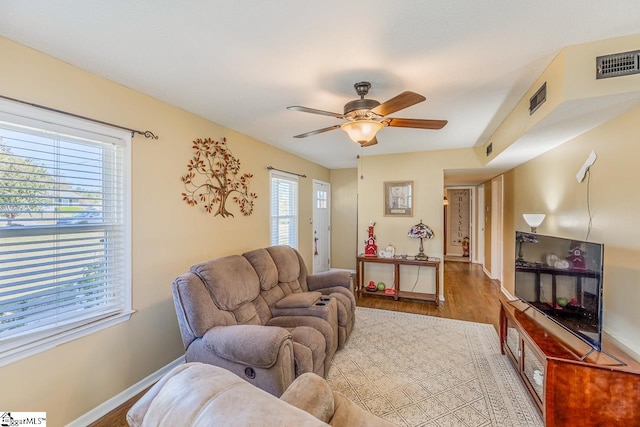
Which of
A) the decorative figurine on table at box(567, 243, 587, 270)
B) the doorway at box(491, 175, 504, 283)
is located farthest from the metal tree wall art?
the doorway at box(491, 175, 504, 283)

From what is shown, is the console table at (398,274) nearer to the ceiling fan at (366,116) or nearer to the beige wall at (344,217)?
the beige wall at (344,217)

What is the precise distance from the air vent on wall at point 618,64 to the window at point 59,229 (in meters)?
3.18

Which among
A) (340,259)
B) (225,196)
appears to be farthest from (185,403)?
(340,259)

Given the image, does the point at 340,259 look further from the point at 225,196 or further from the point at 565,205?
the point at 565,205

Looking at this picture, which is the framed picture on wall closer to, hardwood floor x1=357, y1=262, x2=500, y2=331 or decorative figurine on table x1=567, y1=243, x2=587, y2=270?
hardwood floor x1=357, y1=262, x2=500, y2=331

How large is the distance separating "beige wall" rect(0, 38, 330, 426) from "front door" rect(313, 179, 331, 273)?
2.39 meters

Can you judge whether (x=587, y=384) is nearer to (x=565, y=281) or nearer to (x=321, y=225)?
(x=565, y=281)

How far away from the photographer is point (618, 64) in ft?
5.07

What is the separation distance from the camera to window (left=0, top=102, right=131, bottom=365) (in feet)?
5.18

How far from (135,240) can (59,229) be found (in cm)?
48

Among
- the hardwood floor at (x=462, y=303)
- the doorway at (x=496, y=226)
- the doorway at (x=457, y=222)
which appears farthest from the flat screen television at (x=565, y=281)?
the doorway at (x=457, y=222)

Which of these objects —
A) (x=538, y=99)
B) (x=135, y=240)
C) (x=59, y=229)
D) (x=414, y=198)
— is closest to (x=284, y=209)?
(x=414, y=198)

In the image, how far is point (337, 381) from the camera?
7.54 feet

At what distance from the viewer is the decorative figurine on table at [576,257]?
5.97 feet
